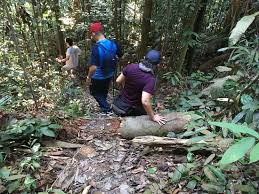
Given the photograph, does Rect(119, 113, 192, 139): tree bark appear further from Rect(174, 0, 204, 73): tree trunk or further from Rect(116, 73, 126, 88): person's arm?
Rect(174, 0, 204, 73): tree trunk

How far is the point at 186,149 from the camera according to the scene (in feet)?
12.6

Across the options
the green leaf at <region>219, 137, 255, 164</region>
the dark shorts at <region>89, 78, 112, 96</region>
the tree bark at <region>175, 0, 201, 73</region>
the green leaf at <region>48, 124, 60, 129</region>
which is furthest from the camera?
the tree bark at <region>175, 0, 201, 73</region>

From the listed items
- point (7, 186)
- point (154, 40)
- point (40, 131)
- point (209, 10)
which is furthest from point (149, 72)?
point (209, 10)

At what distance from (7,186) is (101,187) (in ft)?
2.93

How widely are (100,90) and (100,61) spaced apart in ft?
2.17

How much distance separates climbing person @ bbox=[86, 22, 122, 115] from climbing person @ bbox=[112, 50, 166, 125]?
0.82 m

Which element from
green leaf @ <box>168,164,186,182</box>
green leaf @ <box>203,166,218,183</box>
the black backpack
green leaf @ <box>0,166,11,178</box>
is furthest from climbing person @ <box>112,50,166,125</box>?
green leaf @ <box>0,166,11,178</box>

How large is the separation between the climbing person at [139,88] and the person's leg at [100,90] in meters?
0.99

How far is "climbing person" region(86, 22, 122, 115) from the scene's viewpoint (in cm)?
603

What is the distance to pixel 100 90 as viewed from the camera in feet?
21.5

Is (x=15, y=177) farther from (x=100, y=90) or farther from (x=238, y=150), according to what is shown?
(x=100, y=90)

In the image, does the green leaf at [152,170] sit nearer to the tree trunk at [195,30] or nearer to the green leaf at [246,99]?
the green leaf at [246,99]

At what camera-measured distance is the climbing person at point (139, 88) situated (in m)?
4.76

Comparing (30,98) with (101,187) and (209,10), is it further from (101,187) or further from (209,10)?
(209,10)
